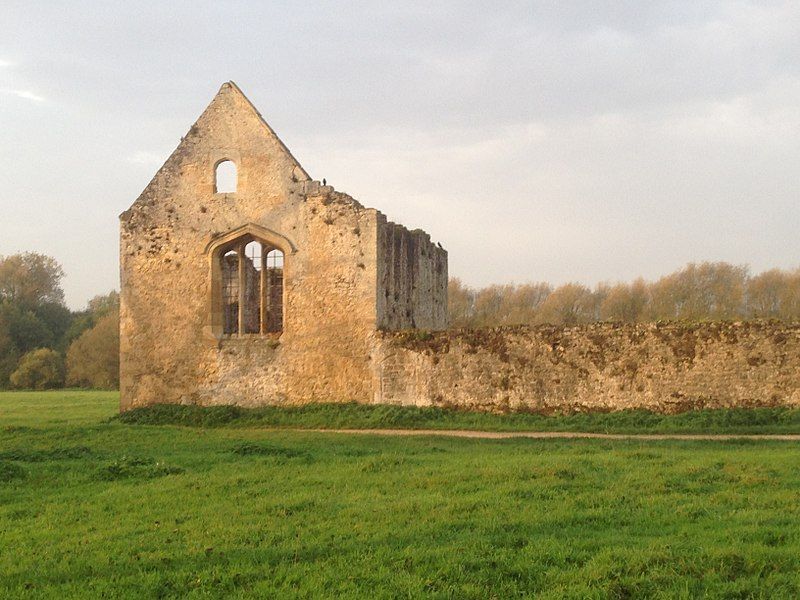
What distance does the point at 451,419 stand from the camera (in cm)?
1880

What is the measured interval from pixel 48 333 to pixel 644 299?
35.2 meters

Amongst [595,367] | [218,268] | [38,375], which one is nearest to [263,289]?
[218,268]

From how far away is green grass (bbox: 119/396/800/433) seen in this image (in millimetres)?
16672

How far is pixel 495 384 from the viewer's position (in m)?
19.3

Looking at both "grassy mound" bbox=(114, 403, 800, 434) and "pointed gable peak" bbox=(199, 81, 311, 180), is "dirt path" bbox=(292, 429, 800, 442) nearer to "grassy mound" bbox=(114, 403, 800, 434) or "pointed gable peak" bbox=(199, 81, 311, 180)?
"grassy mound" bbox=(114, 403, 800, 434)

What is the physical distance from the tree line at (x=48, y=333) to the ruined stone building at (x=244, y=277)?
Answer: 80.7 feet

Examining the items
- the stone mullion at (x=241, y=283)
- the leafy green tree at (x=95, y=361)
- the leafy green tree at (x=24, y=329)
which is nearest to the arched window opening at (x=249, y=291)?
the stone mullion at (x=241, y=283)

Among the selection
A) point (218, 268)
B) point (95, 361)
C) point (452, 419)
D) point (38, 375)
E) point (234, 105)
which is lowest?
point (452, 419)

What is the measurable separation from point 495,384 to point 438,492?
10.1 metres

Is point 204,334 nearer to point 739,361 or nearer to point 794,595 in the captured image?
point 739,361

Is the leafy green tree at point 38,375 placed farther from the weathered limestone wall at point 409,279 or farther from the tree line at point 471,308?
the weathered limestone wall at point 409,279

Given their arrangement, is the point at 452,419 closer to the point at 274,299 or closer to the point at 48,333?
Result: the point at 274,299

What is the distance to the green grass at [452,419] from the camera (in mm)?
16672

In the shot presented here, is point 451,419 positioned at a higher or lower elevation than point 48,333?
lower
